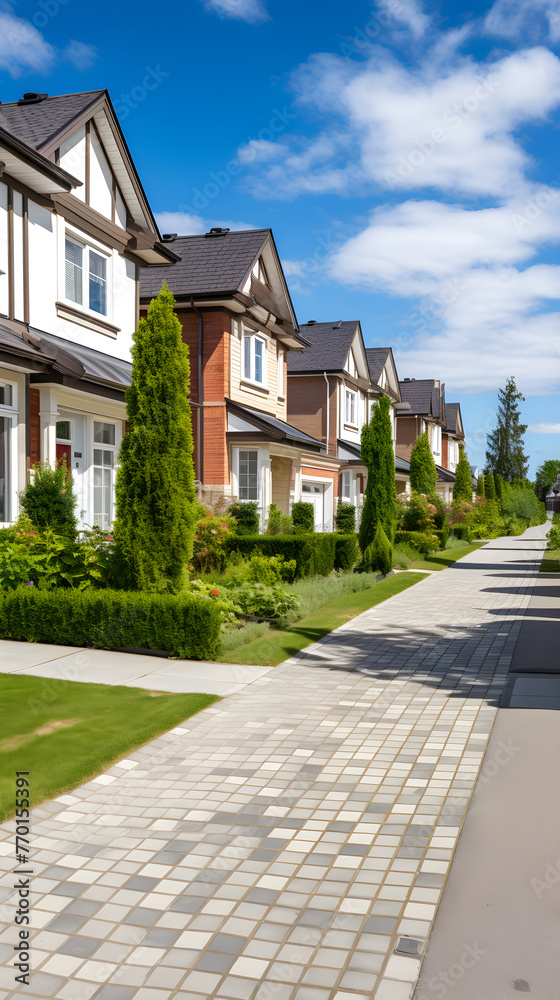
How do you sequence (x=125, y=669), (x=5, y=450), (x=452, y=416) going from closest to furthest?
(x=125, y=669), (x=5, y=450), (x=452, y=416)

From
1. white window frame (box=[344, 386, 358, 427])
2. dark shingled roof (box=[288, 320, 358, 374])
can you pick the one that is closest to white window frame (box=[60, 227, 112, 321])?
dark shingled roof (box=[288, 320, 358, 374])

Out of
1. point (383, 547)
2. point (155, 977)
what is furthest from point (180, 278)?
point (155, 977)

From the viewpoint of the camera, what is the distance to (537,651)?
968 cm

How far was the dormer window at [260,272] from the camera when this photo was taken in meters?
23.6

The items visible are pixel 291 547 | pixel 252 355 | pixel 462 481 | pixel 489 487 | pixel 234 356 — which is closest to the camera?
pixel 291 547

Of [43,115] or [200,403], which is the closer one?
[43,115]

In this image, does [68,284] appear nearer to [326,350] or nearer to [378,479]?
[378,479]

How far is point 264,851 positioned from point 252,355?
20.3 m

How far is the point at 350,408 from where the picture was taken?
3478 centimetres

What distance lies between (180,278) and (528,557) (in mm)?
15976

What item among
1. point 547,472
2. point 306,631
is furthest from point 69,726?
point 547,472

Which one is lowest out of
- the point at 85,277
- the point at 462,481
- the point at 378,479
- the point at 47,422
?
the point at 378,479

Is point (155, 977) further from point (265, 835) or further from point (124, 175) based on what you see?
point (124, 175)

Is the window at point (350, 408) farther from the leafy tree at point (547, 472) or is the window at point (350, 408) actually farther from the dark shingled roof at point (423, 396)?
the leafy tree at point (547, 472)
